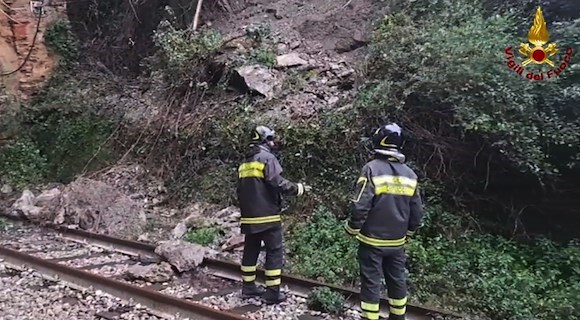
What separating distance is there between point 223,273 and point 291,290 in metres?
1.09

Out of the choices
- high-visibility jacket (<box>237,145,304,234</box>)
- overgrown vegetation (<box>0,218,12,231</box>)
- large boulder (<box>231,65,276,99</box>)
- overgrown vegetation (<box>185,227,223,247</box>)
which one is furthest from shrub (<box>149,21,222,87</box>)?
high-visibility jacket (<box>237,145,304,234</box>)

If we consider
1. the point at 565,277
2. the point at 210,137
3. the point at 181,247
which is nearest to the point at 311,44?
the point at 210,137

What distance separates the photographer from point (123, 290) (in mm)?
6699

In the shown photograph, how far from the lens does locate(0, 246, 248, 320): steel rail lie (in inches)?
232

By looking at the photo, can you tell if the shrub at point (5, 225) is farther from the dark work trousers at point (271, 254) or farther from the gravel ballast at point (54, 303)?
the dark work trousers at point (271, 254)

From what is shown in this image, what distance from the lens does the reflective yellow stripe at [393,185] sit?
17.4ft

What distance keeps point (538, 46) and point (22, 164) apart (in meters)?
12.0

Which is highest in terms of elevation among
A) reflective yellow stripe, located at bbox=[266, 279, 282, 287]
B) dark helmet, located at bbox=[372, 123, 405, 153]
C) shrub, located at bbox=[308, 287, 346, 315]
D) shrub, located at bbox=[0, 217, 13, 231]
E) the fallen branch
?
the fallen branch

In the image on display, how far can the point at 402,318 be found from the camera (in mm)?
5574

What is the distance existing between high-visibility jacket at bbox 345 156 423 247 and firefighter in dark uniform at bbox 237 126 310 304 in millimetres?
1069

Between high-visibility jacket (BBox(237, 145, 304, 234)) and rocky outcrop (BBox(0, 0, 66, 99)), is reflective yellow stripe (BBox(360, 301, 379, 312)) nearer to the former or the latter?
high-visibility jacket (BBox(237, 145, 304, 234))

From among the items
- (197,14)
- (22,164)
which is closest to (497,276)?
(197,14)

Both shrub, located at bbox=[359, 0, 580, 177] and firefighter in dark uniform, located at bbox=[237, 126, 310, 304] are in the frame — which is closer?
firefighter in dark uniform, located at bbox=[237, 126, 310, 304]

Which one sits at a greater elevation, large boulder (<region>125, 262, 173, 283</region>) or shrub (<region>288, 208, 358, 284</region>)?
shrub (<region>288, 208, 358, 284</region>)
